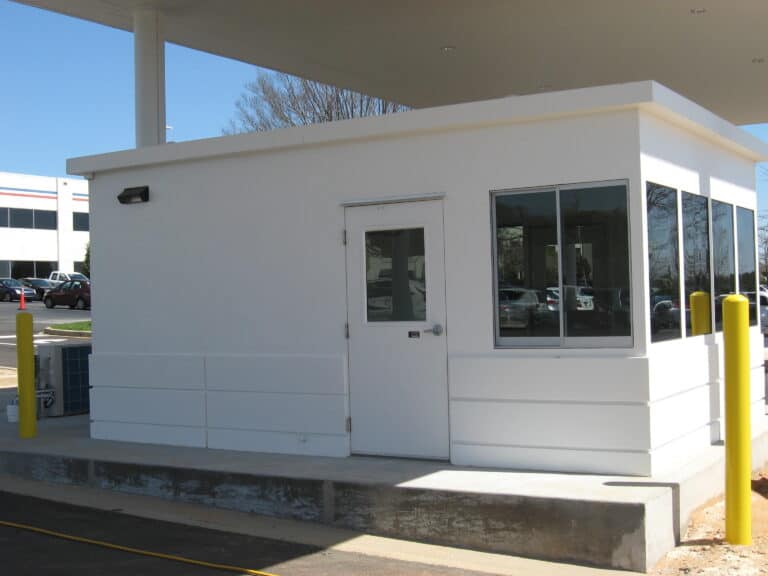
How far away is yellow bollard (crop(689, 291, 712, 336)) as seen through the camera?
802 cm

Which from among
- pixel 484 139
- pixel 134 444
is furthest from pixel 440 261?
pixel 134 444

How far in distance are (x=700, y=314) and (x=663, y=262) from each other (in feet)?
3.61

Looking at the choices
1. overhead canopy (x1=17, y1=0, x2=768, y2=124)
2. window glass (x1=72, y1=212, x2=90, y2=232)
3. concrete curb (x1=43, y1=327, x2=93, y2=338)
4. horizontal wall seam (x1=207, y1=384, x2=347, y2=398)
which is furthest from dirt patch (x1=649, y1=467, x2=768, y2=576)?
window glass (x1=72, y1=212, x2=90, y2=232)

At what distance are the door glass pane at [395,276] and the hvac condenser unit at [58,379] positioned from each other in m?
5.56

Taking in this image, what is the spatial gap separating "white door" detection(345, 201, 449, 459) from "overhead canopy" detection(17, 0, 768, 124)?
14.8ft

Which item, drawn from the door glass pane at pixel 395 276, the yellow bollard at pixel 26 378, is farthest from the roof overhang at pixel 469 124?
the yellow bollard at pixel 26 378

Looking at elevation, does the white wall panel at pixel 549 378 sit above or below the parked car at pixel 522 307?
below

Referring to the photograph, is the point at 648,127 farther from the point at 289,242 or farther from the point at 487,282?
the point at 289,242

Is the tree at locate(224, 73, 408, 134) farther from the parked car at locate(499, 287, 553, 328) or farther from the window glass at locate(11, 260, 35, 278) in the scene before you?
the window glass at locate(11, 260, 35, 278)

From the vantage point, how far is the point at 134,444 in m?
9.31

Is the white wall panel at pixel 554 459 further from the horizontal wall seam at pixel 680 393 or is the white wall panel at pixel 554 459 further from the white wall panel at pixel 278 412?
the white wall panel at pixel 278 412

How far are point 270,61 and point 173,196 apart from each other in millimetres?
5363

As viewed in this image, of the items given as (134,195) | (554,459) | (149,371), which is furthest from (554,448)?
(134,195)

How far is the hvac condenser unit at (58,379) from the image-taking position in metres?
11.7
